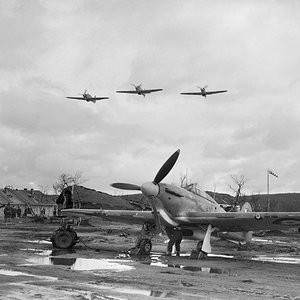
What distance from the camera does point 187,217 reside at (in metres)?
19.0

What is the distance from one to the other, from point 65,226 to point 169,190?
17.9ft

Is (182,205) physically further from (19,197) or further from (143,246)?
(19,197)

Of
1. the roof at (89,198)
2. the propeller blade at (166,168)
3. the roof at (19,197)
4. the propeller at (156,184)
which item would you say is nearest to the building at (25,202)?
the roof at (19,197)

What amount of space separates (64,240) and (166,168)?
5.67 meters

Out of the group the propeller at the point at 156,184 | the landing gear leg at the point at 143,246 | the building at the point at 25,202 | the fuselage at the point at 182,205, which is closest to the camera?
the propeller at the point at 156,184

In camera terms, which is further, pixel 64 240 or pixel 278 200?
pixel 278 200

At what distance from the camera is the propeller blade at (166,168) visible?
18062mm

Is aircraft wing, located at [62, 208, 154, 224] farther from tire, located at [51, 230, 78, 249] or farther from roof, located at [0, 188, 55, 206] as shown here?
roof, located at [0, 188, 55, 206]

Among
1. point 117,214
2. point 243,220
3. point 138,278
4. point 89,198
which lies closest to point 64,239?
point 117,214

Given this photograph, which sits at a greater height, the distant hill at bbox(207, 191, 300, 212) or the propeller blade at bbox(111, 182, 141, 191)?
the distant hill at bbox(207, 191, 300, 212)

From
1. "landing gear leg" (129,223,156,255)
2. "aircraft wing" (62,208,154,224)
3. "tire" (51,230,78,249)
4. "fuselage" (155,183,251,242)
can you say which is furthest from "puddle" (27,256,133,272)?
"aircraft wing" (62,208,154,224)

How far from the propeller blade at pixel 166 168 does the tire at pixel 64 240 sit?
469cm

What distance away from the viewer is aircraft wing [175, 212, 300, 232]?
17.5 metres

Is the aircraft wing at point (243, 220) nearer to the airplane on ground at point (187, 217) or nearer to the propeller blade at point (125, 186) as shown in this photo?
the airplane on ground at point (187, 217)
